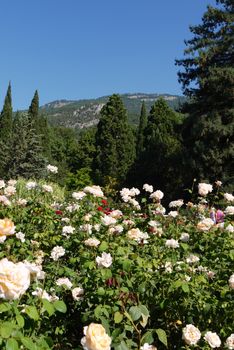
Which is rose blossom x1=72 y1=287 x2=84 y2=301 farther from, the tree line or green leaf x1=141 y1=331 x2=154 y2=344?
the tree line

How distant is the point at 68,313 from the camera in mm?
2484

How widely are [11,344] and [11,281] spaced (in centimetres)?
19

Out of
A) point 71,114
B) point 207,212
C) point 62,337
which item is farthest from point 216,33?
point 71,114

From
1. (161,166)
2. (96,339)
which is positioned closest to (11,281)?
(96,339)

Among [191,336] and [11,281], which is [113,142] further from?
[11,281]

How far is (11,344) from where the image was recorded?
4.71ft

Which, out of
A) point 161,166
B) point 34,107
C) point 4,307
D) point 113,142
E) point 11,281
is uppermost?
point 34,107

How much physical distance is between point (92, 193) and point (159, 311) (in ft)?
6.04

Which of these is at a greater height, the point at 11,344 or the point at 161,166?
the point at 11,344

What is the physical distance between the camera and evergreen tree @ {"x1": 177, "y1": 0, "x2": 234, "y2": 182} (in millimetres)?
18031

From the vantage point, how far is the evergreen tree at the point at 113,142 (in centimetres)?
3547

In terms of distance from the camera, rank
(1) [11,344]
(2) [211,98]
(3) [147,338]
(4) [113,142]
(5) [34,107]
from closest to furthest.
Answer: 1. (1) [11,344]
2. (3) [147,338]
3. (2) [211,98]
4. (4) [113,142]
5. (5) [34,107]

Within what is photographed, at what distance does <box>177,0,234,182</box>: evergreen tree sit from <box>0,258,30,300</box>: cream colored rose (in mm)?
16669

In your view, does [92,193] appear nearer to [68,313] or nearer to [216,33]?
[68,313]
